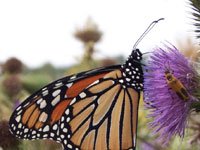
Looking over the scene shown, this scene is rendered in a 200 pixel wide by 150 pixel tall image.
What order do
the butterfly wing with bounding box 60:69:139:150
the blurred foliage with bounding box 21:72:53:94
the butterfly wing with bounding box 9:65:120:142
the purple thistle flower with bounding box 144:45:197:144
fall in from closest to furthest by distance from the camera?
1. the purple thistle flower with bounding box 144:45:197:144
2. the butterfly wing with bounding box 9:65:120:142
3. the butterfly wing with bounding box 60:69:139:150
4. the blurred foliage with bounding box 21:72:53:94

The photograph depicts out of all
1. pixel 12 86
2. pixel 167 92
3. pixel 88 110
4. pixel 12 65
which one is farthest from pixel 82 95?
pixel 12 65

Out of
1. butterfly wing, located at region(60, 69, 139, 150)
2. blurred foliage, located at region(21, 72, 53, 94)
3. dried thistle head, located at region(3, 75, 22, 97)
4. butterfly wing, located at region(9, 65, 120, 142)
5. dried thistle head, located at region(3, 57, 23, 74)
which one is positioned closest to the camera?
butterfly wing, located at region(9, 65, 120, 142)

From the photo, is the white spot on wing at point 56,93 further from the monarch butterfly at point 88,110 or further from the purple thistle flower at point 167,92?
the purple thistle flower at point 167,92

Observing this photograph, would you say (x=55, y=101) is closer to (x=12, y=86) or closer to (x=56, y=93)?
(x=56, y=93)

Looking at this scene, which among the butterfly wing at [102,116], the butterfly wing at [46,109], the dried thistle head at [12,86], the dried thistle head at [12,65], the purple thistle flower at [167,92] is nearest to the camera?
the purple thistle flower at [167,92]

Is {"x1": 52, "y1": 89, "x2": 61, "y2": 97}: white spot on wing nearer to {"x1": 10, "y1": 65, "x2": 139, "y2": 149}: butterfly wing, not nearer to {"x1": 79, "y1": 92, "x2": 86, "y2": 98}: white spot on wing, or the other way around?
{"x1": 10, "y1": 65, "x2": 139, "y2": 149}: butterfly wing

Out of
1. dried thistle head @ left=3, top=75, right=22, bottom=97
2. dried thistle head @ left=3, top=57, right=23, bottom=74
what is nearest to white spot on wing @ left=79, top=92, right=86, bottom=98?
dried thistle head @ left=3, top=75, right=22, bottom=97

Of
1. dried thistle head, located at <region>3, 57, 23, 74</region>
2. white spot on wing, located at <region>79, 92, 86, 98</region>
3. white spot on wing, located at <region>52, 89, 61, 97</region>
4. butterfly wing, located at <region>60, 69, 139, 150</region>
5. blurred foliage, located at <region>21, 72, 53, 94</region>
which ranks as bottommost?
blurred foliage, located at <region>21, 72, 53, 94</region>

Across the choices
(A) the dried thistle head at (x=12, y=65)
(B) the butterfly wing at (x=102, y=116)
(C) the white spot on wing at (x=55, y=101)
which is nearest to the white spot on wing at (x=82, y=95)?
(B) the butterfly wing at (x=102, y=116)
